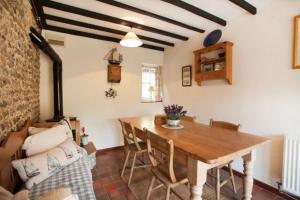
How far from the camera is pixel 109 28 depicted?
288 cm

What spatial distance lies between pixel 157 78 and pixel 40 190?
3323 millimetres

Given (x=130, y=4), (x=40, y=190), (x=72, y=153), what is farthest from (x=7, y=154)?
(x=130, y=4)

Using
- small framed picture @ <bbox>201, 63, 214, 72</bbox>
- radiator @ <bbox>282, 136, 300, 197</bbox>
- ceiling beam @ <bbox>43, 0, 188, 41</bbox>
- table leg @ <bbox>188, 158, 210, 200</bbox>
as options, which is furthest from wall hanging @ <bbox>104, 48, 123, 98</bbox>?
radiator @ <bbox>282, 136, 300, 197</bbox>

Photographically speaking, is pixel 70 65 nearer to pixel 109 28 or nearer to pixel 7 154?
pixel 109 28

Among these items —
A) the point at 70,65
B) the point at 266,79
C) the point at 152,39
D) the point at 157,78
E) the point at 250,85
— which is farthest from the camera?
the point at 157,78

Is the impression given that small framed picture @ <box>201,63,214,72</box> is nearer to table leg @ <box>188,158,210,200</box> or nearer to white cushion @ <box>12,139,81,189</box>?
table leg @ <box>188,158,210,200</box>

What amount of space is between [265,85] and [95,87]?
9.16 ft

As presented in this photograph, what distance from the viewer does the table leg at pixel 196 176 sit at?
125 cm

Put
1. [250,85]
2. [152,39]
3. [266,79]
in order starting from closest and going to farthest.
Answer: [266,79], [250,85], [152,39]

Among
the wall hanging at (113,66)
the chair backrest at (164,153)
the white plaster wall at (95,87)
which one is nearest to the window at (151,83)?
the white plaster wall at (95,87)

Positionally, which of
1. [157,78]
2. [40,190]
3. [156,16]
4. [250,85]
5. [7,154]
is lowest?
[40,190]

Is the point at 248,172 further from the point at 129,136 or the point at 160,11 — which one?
the point at 160,11

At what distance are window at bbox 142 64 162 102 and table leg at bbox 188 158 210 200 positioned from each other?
109 inches

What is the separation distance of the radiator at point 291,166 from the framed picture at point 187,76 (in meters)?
1.85
